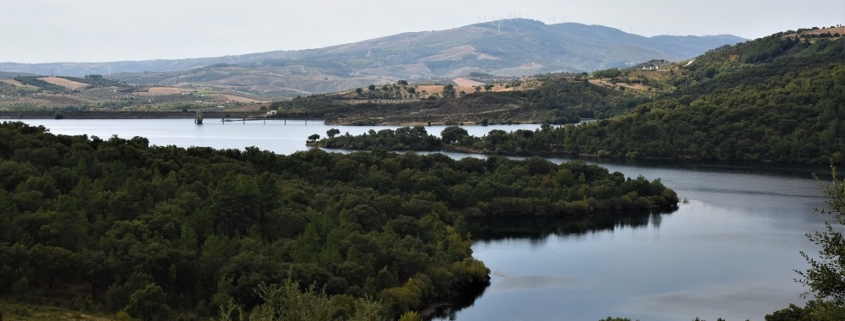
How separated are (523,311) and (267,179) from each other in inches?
515

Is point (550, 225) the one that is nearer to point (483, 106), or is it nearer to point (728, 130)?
point (728, 130)

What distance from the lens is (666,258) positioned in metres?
44.0

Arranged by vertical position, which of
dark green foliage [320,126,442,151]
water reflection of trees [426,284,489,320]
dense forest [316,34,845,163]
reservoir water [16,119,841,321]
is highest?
dense forest [316,34,845,163]

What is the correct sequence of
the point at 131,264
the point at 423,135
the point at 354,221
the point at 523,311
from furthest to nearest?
the point at 423,135, the point at 354,221, the point at 523,311, the point at 131,264

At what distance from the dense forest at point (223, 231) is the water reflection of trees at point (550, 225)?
3.55 feet

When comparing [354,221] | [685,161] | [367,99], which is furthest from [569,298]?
[367,99]

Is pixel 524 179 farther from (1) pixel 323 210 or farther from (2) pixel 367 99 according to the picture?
(2) pixel 367 99

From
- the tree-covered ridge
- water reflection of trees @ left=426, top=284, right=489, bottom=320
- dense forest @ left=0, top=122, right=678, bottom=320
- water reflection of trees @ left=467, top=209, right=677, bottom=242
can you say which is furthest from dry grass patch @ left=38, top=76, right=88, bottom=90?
water reflection of trees @ left=426, top=284, right=489, bottom=320

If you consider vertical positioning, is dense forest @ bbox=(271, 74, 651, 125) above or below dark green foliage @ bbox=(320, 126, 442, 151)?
above

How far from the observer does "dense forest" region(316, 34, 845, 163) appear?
87188mm

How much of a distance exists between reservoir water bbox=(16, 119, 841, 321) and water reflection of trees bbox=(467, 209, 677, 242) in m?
0.06

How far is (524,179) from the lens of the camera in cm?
6088

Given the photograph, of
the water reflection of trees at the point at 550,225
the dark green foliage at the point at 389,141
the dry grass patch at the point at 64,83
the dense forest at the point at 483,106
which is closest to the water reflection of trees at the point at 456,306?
the water reflection of trees at the point at 550,225

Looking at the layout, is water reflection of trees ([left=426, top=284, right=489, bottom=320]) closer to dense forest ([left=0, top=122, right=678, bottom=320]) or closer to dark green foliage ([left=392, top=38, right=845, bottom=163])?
dense forest ([left=0, top=122, right=678, bottom=320])
